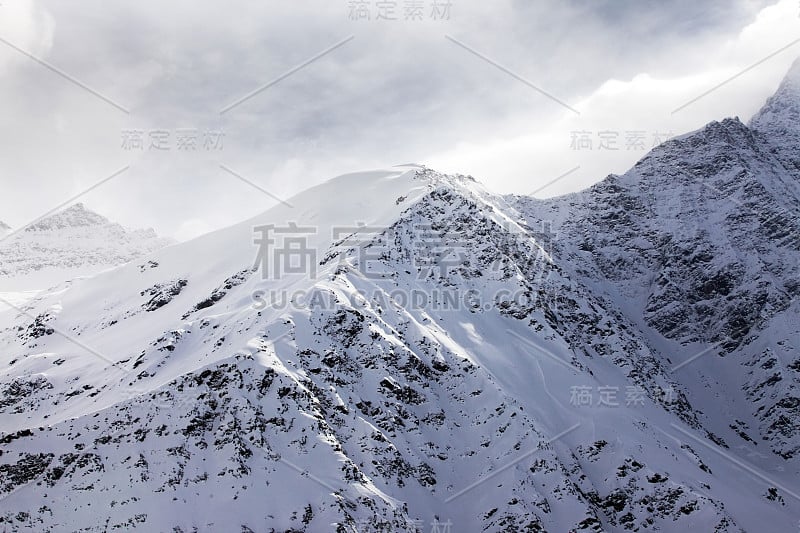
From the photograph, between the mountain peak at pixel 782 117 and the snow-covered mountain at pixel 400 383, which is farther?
the mountain peak at pixel 782 117

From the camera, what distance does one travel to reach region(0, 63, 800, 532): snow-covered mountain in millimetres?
57469

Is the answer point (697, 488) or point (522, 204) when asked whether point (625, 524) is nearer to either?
point (697, 488)

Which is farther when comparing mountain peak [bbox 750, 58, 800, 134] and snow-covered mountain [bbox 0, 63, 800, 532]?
mountain peak [bbox 750, 58, 800, 134]

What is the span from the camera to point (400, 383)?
72000 millimetres

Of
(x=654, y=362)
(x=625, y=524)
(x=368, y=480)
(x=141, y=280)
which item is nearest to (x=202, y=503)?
(x=368, y=480)

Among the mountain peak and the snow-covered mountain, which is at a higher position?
the mountain peak

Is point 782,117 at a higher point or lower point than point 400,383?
higher

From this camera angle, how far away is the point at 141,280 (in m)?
110

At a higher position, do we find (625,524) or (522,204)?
(522,204)

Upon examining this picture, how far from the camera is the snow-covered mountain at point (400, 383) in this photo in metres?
57.5

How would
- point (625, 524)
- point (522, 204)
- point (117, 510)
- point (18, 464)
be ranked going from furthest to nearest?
1. point (522, 204)
2. point (625, 524)
3. point (18, 464)
4. point (117, 510)

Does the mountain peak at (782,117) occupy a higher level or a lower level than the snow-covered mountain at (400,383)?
higher

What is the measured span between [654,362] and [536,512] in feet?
184

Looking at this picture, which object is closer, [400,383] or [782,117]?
[400,383]
